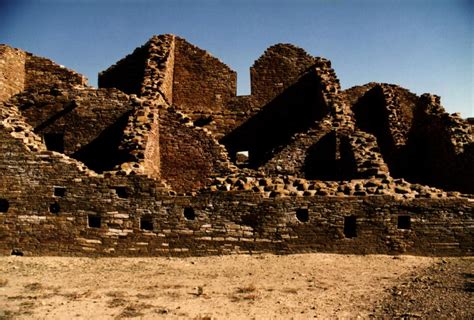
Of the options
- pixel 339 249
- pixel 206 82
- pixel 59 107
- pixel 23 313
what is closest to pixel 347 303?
pixel 339 249

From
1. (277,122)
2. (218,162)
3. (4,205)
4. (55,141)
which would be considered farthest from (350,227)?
(55,141)

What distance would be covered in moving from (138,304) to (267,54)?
12855 mm

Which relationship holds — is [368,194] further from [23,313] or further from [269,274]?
[23,313]

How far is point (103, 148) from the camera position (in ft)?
42.8

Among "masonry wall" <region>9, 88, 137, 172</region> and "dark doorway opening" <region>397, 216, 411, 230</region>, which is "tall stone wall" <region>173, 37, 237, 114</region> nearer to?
"masonry wall" <region>9, 88, 137, 172</region>

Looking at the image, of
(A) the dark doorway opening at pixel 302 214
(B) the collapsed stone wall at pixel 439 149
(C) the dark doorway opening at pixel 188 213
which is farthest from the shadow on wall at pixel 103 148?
(B) the collapsed stone wall at pixel 439 149

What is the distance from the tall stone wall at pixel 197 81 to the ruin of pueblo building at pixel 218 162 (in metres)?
0.05

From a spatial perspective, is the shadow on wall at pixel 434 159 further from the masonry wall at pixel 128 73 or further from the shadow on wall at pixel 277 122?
the masonry wall at pixel 128 73

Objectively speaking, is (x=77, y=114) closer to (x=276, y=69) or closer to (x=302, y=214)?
(x=302, y=214)

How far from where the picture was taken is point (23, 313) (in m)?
6.51

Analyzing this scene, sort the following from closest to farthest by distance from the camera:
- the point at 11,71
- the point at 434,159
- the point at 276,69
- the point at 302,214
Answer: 1. the point at 302,214
2. the point at 434,159
3. the point at 11,71
4. the point at 276,69

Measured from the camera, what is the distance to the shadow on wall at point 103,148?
12859 mm

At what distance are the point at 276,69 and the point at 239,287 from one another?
11.6 meters

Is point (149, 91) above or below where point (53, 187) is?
above
